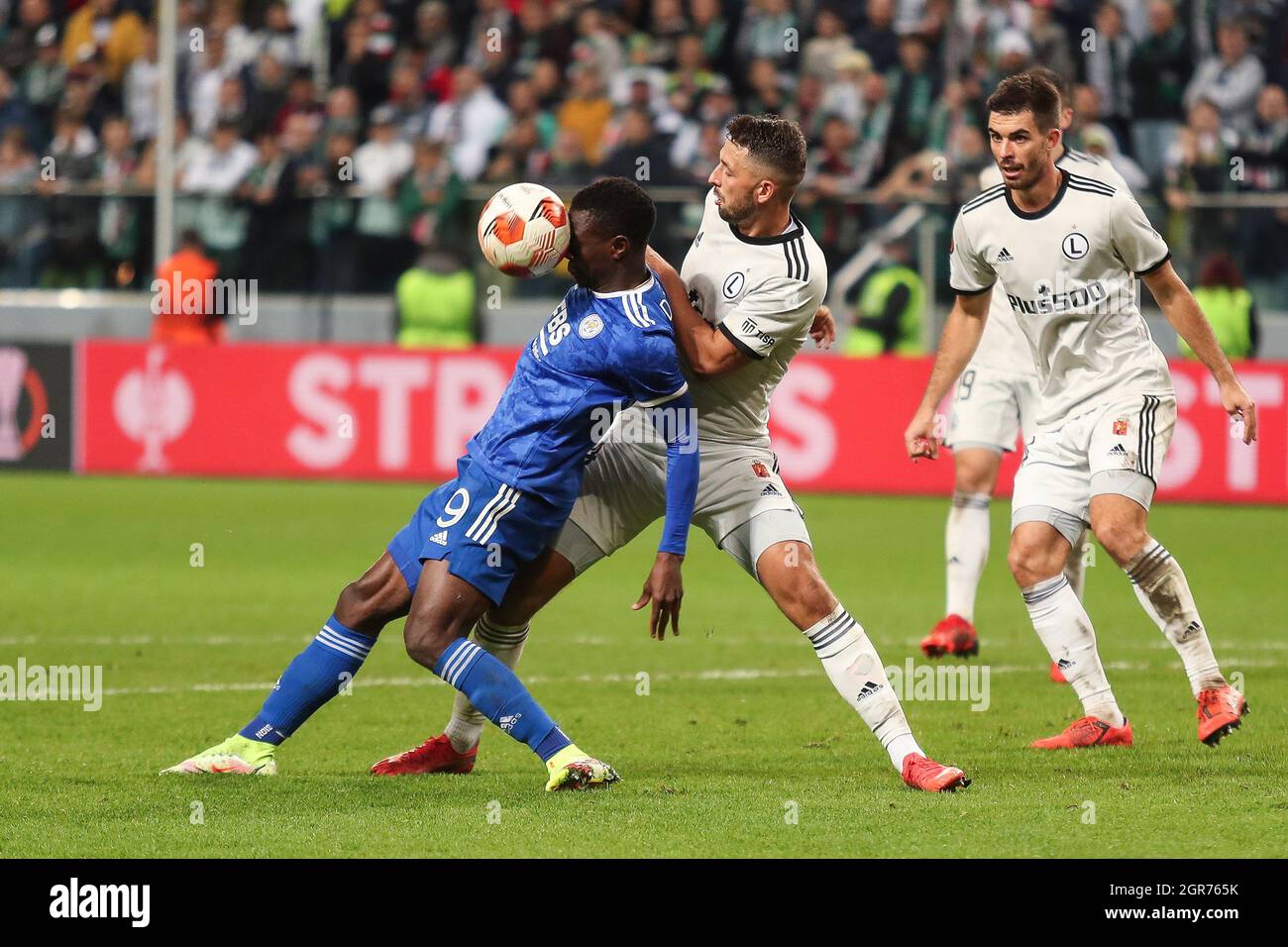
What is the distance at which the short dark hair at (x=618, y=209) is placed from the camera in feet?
19.3

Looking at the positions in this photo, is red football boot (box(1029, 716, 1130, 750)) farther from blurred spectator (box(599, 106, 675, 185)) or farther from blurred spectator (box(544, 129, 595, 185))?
blurred spectator (box(544, 129, 595, 185))

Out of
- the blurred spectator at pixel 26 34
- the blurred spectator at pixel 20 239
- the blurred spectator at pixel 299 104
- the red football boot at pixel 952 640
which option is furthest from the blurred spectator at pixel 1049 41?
the blurred spectator at pixel 26 34

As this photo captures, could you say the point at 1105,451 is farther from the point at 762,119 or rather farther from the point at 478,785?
the point at 478,785

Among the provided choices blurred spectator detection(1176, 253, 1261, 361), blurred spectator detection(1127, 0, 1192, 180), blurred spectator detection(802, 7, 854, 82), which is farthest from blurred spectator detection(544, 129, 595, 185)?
blurred spectator detection(1176, 253, 1261, 361)

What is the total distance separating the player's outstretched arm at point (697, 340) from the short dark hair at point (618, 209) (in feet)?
0.61

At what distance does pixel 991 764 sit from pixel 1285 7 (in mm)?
13490

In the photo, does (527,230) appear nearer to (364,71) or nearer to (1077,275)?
(1077,275)

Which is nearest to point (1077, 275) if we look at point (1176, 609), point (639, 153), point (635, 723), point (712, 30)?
point (1176, 609)

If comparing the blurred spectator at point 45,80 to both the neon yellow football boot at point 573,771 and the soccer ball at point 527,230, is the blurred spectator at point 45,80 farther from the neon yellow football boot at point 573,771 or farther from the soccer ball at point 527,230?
the neon yellow football boot at point 573,771

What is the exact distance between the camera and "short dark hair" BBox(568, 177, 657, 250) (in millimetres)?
5883

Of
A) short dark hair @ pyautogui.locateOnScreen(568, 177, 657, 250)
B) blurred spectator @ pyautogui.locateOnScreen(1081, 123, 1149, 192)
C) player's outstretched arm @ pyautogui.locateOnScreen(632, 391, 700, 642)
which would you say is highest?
blurred spectator @ pyautogui.locateOnScreen(1081, 123, 1149, 192)

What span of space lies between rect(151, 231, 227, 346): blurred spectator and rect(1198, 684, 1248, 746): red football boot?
11.8 m

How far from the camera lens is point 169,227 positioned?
17047 mm
